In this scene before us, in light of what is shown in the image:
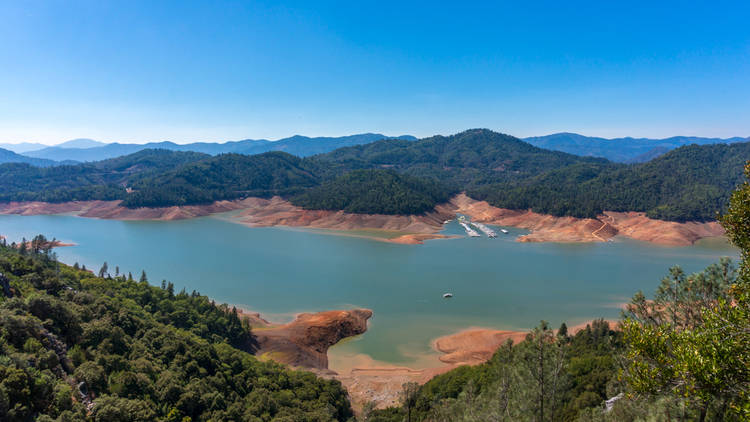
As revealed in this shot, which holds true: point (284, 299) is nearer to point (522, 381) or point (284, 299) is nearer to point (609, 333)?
point (609, 333)

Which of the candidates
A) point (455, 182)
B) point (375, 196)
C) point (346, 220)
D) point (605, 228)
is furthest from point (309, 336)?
point (455, 182)

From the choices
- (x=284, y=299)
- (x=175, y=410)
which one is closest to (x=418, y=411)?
(x=175, y=410)

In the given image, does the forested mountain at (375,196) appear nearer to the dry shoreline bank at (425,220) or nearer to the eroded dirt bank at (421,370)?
the dry shoreline bank at (425,220)

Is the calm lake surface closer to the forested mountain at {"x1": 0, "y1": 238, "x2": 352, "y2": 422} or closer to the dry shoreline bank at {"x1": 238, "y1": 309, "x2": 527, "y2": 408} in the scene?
the dry shoreline bank at {"x1": 238, "y1": 309, "x2": 527, "y2": 408}

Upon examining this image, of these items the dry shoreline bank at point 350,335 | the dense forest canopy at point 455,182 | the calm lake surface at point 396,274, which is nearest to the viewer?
the dry shoreline bank at point 350,335

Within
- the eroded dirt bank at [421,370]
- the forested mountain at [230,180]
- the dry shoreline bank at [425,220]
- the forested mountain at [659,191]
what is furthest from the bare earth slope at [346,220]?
the eroded dirt bank at [421,370]

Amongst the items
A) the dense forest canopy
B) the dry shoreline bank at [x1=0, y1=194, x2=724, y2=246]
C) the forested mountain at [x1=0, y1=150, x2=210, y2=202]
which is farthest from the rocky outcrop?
the forested mountain at [x1=0, y1=150, x2=210, y2=202]
